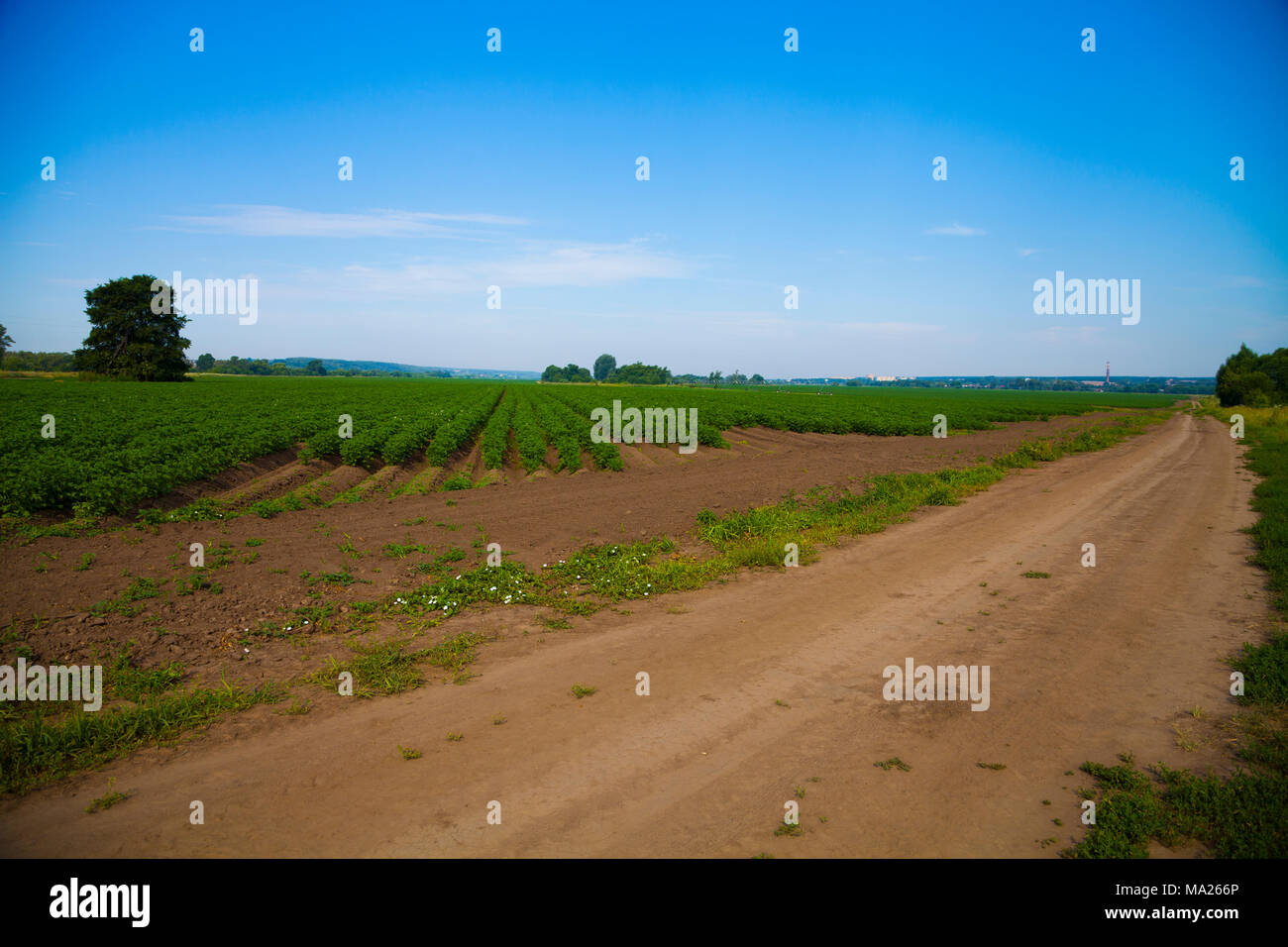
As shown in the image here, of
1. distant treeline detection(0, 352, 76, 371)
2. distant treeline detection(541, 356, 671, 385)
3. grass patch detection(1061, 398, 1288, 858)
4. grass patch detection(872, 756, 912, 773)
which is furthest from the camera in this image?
distant treeline detection(541, 356, 671, 385)

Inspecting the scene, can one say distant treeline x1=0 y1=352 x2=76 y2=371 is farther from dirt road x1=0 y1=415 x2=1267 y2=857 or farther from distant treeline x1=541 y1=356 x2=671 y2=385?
dirt road x1=0 y1=415 x2=1267 y2=857

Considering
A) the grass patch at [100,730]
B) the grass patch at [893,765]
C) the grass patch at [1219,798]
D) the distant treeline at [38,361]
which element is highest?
the distant treeline at [38,361]

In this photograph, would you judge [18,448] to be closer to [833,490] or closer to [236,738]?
[236,738]

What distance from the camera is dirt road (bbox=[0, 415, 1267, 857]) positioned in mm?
3943

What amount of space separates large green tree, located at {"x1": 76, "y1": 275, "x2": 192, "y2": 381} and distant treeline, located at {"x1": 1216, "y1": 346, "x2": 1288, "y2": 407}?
378ft

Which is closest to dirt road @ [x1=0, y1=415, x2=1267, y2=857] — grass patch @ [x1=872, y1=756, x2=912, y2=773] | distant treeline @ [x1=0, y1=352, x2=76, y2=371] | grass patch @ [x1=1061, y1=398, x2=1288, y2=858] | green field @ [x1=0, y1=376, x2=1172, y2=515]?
grass patch @ [x1=872, y1=756, x2=912, y2=773]

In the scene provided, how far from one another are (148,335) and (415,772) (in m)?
84.7

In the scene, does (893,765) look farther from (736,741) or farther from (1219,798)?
(1219,798)

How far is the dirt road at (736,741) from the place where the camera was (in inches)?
155

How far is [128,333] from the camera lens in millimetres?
66438

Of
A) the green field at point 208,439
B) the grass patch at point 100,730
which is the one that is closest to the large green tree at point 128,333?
the green field at point 208,439

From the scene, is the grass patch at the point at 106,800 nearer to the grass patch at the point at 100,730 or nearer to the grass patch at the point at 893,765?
the grass patch at the point at 100,730

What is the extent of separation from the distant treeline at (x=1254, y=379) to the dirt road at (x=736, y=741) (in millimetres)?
75766
